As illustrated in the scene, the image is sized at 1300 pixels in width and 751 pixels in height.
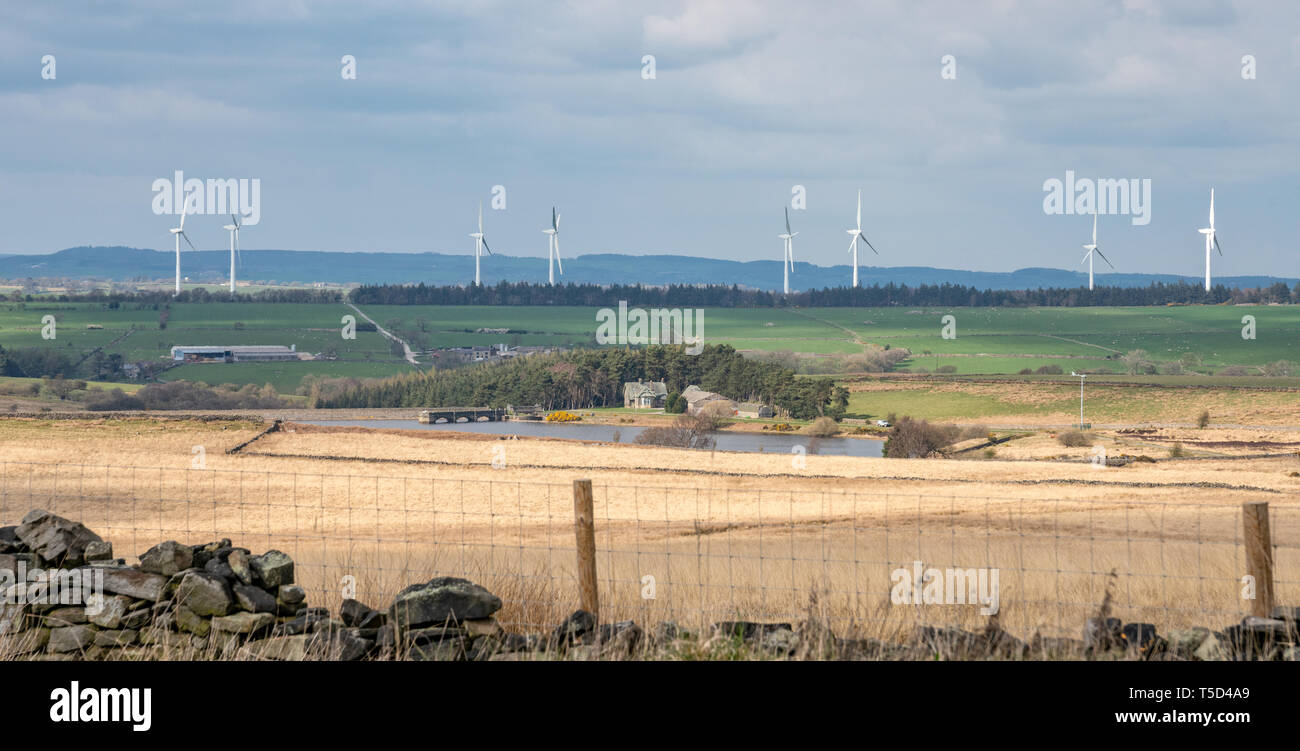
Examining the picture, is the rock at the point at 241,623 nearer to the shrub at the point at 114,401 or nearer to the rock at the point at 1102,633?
the rock at the point at 1102,633

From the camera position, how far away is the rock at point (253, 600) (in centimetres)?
1180

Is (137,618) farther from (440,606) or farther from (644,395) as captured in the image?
(644,395)

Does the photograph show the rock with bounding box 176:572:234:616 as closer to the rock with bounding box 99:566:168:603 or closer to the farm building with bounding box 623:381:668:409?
the rock with bounding box 99:566:168:603

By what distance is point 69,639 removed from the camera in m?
11.9

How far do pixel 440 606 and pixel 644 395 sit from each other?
12510 centimetres

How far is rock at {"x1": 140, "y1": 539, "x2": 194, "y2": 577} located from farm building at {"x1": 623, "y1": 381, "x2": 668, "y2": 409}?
4777 inches

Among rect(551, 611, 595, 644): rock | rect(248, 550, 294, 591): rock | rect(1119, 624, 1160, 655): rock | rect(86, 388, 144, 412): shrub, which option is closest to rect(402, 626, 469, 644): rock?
rect(551, 611, 595, 644): rock

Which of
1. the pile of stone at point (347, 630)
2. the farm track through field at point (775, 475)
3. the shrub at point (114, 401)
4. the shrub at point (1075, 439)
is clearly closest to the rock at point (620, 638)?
the pile of stone at point (347, 630)

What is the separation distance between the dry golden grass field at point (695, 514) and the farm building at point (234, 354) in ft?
314

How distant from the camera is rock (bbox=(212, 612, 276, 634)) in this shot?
38.4 ft

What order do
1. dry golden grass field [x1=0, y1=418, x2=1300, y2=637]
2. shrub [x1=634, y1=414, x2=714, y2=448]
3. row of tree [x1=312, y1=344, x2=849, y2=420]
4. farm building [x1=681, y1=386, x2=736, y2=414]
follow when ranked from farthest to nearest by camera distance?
row of tree [x1=312, y1=344, x2=849, y2=420] < farm building [x1=681, y1=386, x2=736, y2=414] < shrub [x1=634, y1=414, x2=714, y2=448] < dry golden grass field [x1=0, y1=418, x2=1300, y2=637]

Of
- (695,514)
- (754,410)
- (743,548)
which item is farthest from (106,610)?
(754,410)
